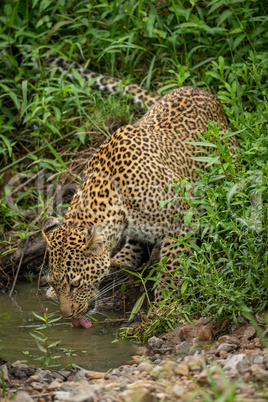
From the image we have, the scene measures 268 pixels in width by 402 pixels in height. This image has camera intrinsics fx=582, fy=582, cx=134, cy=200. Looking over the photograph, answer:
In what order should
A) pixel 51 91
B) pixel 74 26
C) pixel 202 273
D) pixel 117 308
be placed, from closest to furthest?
1. pixel 202 273
2. pixel 117 308
3. pixel 51 91
4. pixel 74 26

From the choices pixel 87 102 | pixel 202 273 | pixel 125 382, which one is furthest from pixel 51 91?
pixel 125 382

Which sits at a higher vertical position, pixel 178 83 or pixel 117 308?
pixel 178 83

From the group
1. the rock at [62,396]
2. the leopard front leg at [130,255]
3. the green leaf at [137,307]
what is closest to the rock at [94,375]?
the rock at [62,396]

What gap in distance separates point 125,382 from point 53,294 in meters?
2.11

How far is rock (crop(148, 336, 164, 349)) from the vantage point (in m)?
5.36

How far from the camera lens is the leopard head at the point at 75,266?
565 cm

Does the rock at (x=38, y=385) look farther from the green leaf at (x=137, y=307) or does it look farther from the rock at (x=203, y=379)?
the green leaf at (x=137, y=307)

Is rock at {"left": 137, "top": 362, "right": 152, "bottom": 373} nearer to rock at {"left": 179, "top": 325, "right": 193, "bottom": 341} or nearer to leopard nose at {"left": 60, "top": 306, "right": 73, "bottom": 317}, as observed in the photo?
rock at {"left": 179, "top": 325, "right": 193, "bottom": 341}

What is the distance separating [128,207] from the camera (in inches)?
245

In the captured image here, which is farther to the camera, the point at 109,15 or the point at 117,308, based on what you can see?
the point at 109,15

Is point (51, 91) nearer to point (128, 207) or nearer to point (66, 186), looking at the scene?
point (66, 186)

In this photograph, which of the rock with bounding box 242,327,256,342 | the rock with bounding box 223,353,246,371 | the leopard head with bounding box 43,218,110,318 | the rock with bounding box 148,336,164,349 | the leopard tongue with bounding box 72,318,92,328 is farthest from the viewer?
the leopard tongue with bounding box 72,318,92,328

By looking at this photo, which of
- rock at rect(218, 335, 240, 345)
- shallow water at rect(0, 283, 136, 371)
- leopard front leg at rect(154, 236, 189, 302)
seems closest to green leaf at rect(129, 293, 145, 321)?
leopard front leg at rect(154, 236, 189, 302)

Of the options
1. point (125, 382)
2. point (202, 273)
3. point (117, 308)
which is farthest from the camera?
point (117, 308)
